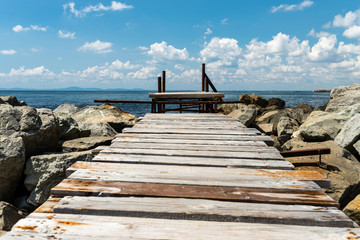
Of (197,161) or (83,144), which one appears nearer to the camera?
(197,161)

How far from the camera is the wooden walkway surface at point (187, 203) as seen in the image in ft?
5.43

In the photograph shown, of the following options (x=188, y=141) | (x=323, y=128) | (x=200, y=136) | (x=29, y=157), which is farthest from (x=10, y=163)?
(x=323, y=128)

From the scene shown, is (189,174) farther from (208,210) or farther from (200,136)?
(200,136)

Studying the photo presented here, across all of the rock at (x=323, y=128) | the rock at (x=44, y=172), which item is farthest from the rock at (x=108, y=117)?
the rock at (x=323, y=128)

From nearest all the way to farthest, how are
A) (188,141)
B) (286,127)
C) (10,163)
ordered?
(188,141) → (10,163) → (286,127)

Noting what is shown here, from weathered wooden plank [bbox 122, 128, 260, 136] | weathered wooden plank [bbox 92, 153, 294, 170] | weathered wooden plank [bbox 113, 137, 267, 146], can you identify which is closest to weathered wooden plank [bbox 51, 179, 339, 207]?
weathered wooden plank [bbox 92, 153, 294, 170]

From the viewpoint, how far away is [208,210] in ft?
6.15

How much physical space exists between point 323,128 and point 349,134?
3.59 ft

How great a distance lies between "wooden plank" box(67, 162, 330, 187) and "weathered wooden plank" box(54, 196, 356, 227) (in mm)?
436

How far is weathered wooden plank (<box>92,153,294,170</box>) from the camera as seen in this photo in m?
2.98

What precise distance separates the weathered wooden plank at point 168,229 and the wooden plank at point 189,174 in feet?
2.20

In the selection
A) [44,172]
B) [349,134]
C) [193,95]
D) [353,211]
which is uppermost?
[193,95]

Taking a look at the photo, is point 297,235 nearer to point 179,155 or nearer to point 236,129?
point 179,155

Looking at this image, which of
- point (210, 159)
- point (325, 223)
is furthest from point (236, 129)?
point (325, 223)
